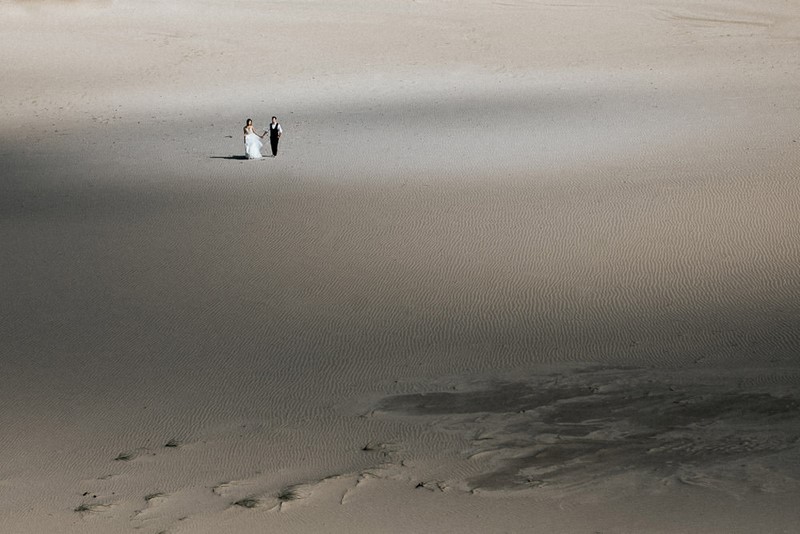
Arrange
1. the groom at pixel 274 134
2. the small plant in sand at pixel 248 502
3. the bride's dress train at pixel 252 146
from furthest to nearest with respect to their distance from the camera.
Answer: the bride's dress train at pixel 252 146, the groom at pixel 274 134, the small plant in sand at pixel 248 502

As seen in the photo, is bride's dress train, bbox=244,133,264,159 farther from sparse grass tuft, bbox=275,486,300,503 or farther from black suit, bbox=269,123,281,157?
sparse grass tuft, bbox=275,486,300,503

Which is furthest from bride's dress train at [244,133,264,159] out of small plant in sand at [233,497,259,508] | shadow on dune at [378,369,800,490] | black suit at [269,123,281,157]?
small plant in sand at [233,497,259,508]

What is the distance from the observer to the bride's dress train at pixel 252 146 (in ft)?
64.0

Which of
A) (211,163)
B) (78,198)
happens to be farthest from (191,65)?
(78,198)

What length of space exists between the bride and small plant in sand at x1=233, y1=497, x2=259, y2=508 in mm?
13210

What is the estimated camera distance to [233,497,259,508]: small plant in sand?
6730 millimetres

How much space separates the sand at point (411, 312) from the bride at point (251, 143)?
0.56 meters

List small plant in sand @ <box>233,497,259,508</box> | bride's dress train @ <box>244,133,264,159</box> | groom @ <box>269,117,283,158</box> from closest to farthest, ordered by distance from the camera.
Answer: small plant in sand @ <box>233,497,259,508</box> → groom @ <box>269,117,283,158</box> → bride's dress train @ <box>244,133,264,159</box>

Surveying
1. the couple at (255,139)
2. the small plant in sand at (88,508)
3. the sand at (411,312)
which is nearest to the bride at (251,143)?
the couple at (255,139)

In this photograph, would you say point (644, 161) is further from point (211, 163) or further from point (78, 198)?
point (78, 198)

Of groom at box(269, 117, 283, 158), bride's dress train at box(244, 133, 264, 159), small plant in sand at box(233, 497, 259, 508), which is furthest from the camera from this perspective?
bride's dress train at box(244, 133, 264, 159)

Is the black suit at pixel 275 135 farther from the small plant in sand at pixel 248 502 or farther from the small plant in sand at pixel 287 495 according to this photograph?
the small plant in sand at pixel 248 502

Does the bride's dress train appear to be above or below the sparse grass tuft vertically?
above

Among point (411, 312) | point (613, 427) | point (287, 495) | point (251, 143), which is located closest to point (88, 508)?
point (287, 495)
